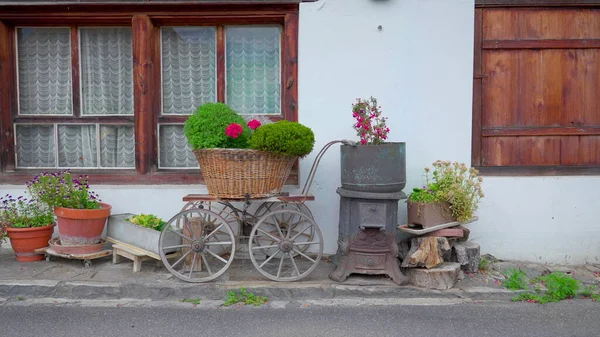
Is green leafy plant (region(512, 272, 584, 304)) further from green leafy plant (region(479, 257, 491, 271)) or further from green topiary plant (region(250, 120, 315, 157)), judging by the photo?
green topiary plant (region(250, 120, 315, 157))

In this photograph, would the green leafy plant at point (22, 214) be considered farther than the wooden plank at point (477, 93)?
No

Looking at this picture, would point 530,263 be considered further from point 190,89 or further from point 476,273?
point 190,89

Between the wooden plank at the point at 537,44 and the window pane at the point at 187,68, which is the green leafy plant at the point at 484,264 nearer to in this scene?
the wooden plank at the point at 537,44

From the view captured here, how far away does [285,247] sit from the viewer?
5062 mm

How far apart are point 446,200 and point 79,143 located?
4453 millimetres

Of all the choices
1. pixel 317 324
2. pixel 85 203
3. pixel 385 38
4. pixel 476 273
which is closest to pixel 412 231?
pixel 476 273

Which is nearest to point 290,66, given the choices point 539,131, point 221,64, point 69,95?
point 221,64

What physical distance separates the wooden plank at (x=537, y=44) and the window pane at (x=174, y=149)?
3.75 meters

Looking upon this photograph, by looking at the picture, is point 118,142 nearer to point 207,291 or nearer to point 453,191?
point 207,291

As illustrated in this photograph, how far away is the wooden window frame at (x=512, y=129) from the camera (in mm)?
5910

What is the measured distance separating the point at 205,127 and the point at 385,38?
237cm

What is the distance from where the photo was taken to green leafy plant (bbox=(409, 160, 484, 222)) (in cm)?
520

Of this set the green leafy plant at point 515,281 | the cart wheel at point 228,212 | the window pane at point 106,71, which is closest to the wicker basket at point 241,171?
the cart wheel at point 228,212

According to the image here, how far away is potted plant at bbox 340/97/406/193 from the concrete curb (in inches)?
39.5
